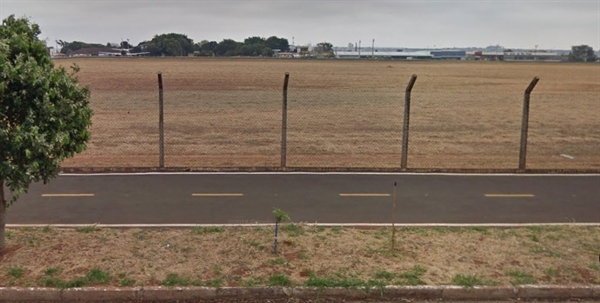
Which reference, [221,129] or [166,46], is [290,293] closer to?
[221,129]

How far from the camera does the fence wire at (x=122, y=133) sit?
12198mm

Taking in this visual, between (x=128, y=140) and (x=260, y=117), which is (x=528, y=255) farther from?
(x=260, y=117)

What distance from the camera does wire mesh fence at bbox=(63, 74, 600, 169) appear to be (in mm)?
12891

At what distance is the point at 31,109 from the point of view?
5.14 meters

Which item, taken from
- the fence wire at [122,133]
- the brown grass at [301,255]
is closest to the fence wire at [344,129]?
the fence wire at [122,133]

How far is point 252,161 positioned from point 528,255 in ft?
24.8

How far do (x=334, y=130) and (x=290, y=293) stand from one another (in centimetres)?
1341

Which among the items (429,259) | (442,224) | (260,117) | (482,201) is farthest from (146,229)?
(260,117)

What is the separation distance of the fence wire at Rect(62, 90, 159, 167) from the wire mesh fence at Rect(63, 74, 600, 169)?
32mm

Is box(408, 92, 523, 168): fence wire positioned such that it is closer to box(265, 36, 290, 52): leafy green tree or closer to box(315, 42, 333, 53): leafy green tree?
box(265, 36, 290, 52): leafy green tree

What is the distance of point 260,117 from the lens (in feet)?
67.7

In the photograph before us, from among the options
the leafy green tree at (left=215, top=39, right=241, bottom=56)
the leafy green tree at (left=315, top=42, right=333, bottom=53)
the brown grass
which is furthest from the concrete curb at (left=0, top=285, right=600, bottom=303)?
the leafy green tree at (left=315, top=42, right=333, bottom=53)

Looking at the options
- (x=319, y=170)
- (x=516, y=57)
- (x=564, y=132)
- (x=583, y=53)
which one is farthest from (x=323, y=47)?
(x=319, y=170)

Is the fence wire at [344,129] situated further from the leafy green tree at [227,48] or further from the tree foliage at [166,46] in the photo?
the leafy green tree at [227,48]
